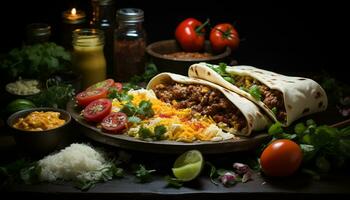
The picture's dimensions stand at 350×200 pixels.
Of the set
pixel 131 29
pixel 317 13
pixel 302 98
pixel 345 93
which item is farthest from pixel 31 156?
pixel 317 13

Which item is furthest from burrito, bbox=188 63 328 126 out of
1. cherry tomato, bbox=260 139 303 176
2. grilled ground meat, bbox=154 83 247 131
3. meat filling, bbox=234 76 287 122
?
cherry tomato, bbox=260 139 303 176

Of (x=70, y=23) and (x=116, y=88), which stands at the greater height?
(x=70, y=23)

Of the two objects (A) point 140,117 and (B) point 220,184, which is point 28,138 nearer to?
(A) point 140,117

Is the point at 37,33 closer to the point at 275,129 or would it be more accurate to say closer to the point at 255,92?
the point at 255,92

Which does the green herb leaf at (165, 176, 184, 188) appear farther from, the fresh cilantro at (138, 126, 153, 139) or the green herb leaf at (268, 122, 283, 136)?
the green herb leaf at (268, 122, 283, 136)

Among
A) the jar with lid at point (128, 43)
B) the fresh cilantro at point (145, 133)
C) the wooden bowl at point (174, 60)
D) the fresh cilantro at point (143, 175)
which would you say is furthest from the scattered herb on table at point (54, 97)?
the fresh cilantro at point (143, 175)

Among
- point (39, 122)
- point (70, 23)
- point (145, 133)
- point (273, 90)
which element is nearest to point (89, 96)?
point (39, 122)
